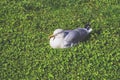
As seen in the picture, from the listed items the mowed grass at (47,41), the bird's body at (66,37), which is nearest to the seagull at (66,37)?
the bird's body at (66,37)

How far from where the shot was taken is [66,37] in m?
6.61

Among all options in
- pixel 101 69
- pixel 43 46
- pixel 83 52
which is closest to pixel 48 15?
pixel 43 46

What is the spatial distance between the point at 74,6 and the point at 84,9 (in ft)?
0.96

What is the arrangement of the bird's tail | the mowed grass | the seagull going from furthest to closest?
the bird's tail < the seagull < the mowed grass

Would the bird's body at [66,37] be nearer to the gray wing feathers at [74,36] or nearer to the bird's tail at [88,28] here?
the gray wing feathers at [74,36]

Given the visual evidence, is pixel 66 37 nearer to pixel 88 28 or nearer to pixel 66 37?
pixel 66 37

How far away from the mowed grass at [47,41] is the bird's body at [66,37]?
0.36ft

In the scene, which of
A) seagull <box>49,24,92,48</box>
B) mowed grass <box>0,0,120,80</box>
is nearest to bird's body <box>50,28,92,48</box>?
seagull <box>49,24,92,48</box>

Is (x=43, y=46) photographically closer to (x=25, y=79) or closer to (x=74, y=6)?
(x=25, y=79)

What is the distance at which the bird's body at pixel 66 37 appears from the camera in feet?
21.7

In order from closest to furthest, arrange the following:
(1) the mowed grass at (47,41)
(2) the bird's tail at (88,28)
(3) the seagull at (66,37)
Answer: (1) the mowed grass at (47,41)
(3) the seagull at (66,37)
(2) the bird's tail at (88,28)

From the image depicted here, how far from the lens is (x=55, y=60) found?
21.5 feet

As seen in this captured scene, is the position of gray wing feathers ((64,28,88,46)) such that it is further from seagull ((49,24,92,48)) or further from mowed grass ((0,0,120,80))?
mowed grass ((0,0,120,80))

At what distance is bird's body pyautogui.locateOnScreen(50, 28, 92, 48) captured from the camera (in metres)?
6.61
